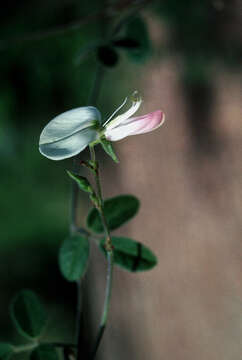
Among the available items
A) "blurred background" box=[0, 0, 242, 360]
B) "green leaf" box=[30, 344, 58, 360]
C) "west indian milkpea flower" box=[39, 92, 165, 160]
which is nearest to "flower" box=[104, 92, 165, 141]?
"west indian milkpea flower" box=[39, 92, 165, 160]

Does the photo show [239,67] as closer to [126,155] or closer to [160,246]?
[126,155]

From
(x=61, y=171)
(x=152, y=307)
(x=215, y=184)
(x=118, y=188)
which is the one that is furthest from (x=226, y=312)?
(x=61, y=171)

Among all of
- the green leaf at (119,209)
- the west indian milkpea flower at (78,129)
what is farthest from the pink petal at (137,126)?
the green leaf at (119,209)

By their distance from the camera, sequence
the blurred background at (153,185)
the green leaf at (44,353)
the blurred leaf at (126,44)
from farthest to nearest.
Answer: the blurred background at (153,185) → the blurred leaf at (126,44) → the green leaf at (44,353)

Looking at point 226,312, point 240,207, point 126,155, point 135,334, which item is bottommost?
point 135,334

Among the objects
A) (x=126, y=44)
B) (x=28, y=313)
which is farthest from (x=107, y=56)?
(x=28, y=313)

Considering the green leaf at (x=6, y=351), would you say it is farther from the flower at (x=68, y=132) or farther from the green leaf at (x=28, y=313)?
the flower at (x=68, y=132)
